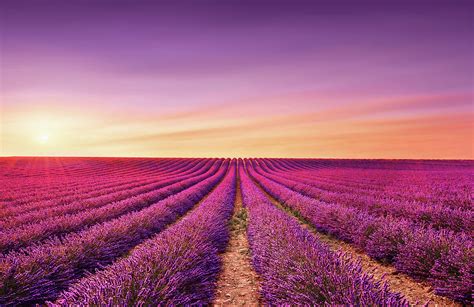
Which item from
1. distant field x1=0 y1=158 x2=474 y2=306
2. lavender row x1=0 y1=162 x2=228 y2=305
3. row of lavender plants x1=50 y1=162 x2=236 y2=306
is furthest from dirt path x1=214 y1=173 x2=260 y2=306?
lavender row x1=0 y1=162 x2=228 y2=305

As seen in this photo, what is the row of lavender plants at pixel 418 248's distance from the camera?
361 centimetres

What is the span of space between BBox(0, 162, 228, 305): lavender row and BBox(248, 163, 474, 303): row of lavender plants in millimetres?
5244

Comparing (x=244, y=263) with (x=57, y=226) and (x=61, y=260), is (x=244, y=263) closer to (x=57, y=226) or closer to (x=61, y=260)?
(x=61, y=260)

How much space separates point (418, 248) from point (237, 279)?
3.19 meters

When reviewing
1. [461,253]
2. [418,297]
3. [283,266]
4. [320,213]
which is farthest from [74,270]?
[320,213]

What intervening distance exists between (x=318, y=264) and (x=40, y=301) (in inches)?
160

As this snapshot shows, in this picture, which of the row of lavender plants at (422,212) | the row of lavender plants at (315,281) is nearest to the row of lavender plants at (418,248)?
the row of lavender plants at (422,212)

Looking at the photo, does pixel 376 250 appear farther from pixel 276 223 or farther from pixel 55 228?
pixel 55 228

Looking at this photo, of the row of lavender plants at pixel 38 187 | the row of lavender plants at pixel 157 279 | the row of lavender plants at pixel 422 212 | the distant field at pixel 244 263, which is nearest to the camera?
the row of lavender plants at pixel 157 279

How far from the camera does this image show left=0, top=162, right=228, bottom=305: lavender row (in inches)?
147

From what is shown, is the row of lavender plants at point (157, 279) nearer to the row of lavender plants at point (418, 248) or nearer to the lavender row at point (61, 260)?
the lavender row at point (61, 260)

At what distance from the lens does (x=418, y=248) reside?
456cm

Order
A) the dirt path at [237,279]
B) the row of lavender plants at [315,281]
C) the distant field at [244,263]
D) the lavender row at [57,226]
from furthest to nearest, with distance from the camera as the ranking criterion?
1. the lavender row at [57,226]
2. the dirt path at [237,279]
3. the distant field at [244,263]
4. the row of lavender plants at [315,281]

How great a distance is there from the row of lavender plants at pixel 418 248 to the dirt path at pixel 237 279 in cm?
261
